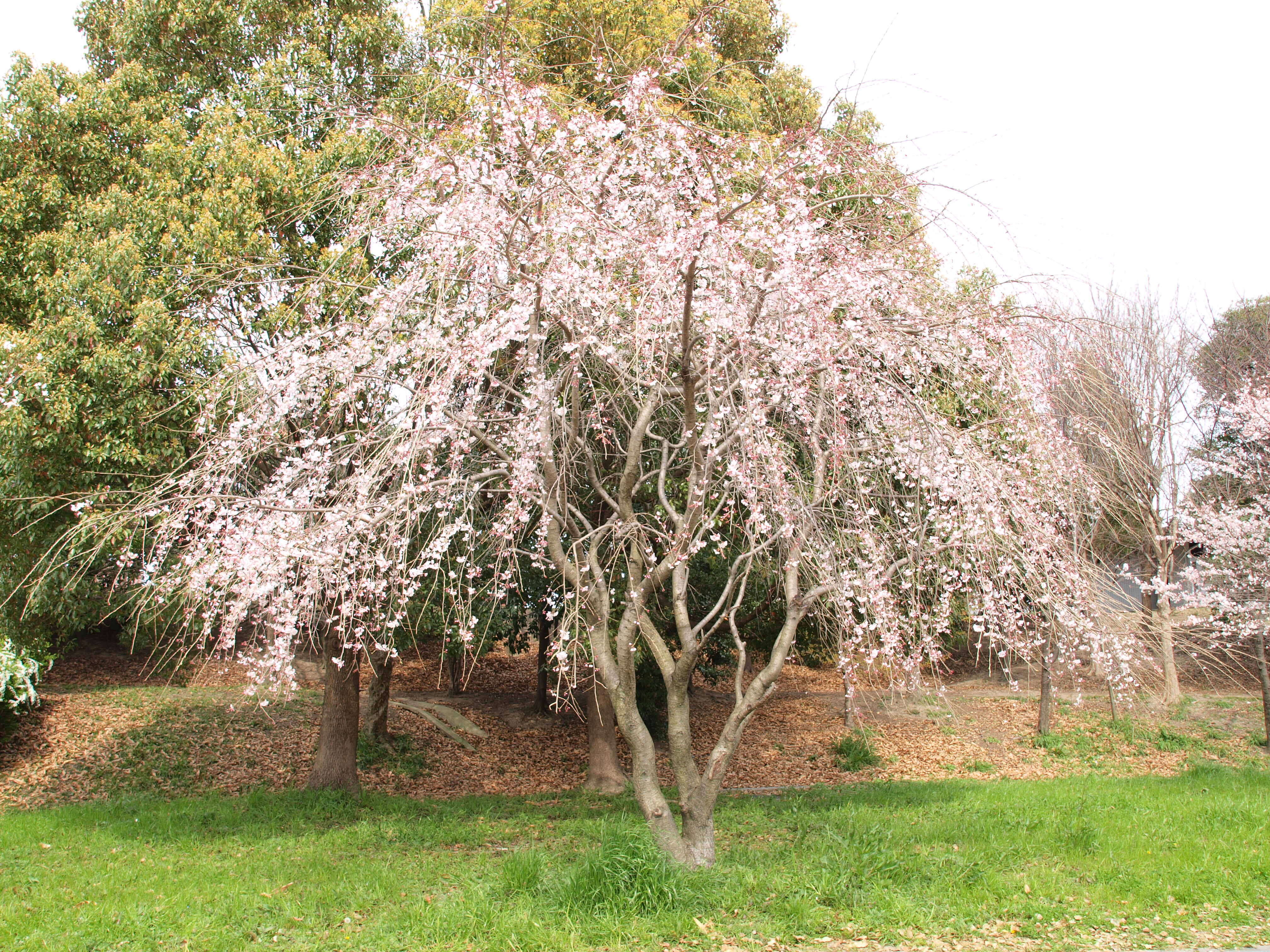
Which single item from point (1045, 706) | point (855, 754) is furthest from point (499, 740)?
point (1045, 706)

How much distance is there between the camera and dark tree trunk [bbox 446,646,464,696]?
1323cm

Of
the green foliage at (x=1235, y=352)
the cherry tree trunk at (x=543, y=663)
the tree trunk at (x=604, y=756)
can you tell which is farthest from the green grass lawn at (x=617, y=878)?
the green foliage at (x=1235, y=352)

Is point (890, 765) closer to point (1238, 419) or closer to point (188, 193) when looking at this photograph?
point (1238, 419)

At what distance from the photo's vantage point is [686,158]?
489cm

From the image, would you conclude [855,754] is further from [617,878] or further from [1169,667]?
[617,878]

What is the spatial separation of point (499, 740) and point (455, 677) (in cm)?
228

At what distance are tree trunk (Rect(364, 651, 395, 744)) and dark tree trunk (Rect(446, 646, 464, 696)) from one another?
2.38 meters

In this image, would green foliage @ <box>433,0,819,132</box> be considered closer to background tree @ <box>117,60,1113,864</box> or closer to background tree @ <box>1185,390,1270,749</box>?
background tree @ <box>117,60,1113,864</box>

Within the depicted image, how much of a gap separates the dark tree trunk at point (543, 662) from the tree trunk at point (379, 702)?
1832 millimetres

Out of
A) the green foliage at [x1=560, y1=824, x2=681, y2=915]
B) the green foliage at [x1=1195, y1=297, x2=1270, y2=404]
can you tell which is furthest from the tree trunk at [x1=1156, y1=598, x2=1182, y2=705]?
the green foliage at [x1=560, y1=824, x2=681, y2=915]

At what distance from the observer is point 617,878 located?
4242 mm

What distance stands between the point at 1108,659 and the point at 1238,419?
8784 millimetres

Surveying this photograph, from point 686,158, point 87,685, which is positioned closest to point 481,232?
point 686,158

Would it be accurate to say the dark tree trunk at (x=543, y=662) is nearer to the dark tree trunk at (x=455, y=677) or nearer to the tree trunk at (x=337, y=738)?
the dark tree trunk at (x=455, y=677)
